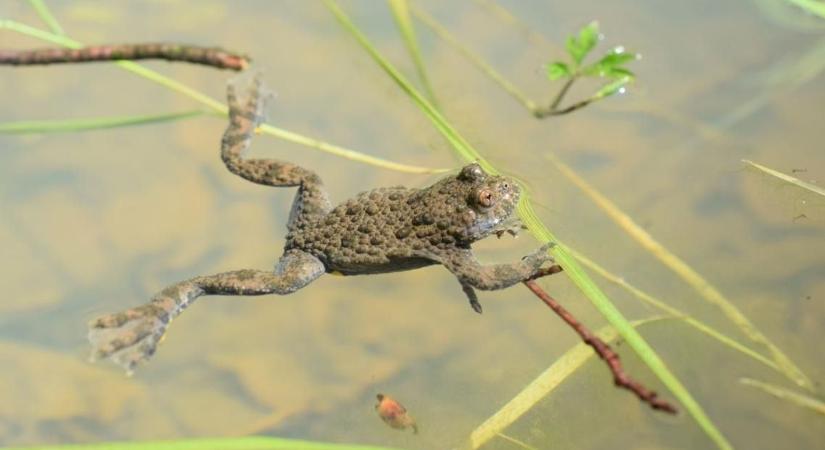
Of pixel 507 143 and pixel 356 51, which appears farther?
pixel 356 51

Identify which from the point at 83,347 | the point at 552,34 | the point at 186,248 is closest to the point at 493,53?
the point at 552,34

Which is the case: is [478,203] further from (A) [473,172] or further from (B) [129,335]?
(B) [129,335]

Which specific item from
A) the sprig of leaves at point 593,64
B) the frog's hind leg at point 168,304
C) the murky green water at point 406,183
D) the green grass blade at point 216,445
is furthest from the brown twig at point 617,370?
the sprig of leaves at point 593,64

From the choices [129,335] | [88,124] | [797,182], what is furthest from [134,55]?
[797,182]

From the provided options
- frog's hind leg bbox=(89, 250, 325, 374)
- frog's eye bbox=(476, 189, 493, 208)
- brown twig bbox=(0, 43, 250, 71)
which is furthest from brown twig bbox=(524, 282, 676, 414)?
brown twig bbox=(0, 43, 250, 71)

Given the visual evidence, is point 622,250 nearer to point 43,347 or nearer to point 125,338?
point 125,338

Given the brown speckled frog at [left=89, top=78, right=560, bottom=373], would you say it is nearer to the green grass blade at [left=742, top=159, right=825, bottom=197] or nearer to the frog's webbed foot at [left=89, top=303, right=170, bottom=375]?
the frog's webbed foot at [left=89, top=303, right=170, bottom=375]
